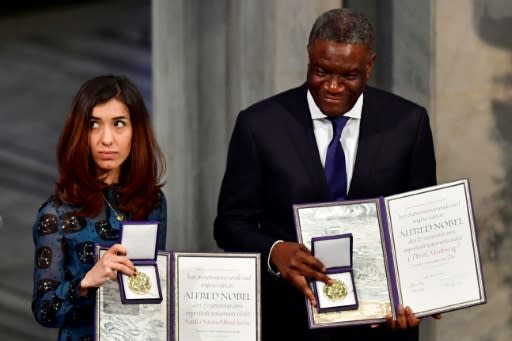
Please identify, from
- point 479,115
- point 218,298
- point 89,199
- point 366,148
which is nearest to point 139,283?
point 218,298

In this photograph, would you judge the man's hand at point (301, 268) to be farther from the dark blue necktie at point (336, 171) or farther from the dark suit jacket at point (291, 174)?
the dark blue necktie at point (336, 171)

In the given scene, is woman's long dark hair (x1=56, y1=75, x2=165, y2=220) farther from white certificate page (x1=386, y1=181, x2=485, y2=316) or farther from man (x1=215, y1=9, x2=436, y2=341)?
white certificate page (x1=386, y1=181, x2=485, y2=316)

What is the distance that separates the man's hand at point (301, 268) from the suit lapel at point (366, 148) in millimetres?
323

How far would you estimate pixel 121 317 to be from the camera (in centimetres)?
416

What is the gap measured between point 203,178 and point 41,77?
427 centimetres

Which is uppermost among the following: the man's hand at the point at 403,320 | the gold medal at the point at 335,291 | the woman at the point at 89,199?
the woman at the point at 89,199

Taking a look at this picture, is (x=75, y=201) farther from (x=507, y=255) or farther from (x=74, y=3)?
(x=74, y=3)

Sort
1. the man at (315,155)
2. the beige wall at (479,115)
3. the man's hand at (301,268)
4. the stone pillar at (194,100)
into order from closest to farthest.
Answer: the man's hand at (301,268) < the man at (315,155) < the beige wall at (479,115) < the stone pillar at (194,100)

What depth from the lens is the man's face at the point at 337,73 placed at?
4340 millimetres

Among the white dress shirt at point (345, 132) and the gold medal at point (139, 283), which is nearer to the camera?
the gold medal at point (139, 283)

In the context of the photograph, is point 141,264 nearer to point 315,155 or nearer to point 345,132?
point 315,155

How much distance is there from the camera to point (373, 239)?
14.0ft

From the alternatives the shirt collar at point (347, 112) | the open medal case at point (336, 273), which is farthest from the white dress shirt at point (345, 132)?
the open medal case at point (336, 273)

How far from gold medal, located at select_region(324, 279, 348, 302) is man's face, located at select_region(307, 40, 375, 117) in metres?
0.56
